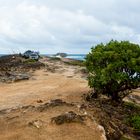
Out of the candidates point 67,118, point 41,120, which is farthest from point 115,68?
point 41,120

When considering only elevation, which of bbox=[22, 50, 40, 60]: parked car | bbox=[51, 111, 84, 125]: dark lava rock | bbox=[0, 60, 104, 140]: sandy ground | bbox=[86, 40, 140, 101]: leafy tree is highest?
bbox=[86, 40, 140, 101]: leafy tree

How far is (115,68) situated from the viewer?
38.1m

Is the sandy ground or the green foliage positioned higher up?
the sandy ground

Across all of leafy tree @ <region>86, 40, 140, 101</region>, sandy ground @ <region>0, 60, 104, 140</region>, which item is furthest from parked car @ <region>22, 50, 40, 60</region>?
leafy tree @ <region>86, 40, 140, 101</region>

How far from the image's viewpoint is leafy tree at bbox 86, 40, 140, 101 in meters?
37.8

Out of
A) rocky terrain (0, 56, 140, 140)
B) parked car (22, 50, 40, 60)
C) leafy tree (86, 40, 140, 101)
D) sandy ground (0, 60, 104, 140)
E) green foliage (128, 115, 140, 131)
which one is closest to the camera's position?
sandy ground (0, 60, 104, 140)

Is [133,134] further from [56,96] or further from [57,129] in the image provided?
[56,96]

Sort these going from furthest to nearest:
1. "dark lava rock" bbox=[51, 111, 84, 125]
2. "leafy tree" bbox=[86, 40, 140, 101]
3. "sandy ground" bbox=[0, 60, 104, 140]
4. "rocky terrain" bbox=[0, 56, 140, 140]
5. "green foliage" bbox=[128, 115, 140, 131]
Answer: "leafy tree" bbox=[86, 40, 140, 101] → "green foliage" bbox=[128, 115, 140, 131] → "dark lava rock" bbox=[51, 111, 84, 125] → "rocky terrain" bbox=[0, 56, 140, 140] → "sandy ground" bbox=[0, 60, 104, 140]

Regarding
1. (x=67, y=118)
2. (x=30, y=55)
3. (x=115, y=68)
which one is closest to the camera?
(x=67, y=118)

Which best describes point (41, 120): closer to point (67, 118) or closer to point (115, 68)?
point (67, 118)

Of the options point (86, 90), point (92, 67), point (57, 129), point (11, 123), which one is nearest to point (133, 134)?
point (57, 129)

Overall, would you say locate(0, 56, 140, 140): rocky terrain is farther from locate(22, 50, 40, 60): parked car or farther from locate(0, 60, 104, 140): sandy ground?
locate(22, 50, 40, 60): parked car

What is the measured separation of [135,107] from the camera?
4019cm

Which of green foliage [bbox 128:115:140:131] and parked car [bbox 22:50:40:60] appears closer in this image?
green foliage [bbox 128:115:140:131]
